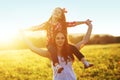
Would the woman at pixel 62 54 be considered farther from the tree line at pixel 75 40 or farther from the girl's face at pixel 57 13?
the tree line at pixel 75 40

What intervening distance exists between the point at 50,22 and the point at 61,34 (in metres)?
0.28

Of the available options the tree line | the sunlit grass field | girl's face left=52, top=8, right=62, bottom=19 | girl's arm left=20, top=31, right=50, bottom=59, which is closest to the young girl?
girl's face left=52, top=8, right=62, bottom=19

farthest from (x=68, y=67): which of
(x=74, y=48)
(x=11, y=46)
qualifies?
(x=11, y=46)

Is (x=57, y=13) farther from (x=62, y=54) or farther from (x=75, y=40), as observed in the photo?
(x=75, y=40)

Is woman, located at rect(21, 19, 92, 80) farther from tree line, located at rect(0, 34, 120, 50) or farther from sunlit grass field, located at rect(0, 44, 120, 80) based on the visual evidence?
tree line, located at rect(0, 34, 120, 50)

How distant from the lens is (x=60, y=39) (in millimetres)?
5965

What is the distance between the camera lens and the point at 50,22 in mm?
6039

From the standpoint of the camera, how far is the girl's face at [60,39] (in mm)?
5949

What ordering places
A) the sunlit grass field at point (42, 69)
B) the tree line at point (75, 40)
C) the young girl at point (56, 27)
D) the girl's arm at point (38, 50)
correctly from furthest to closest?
the tree line at point (75, 40), the sunlit grass field at point (42, 69), the girl's arm at point (38, 50), the young girl at point (56, 27)

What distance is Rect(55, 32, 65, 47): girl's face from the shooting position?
19.5ft

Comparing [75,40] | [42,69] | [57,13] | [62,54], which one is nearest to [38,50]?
[62,54]

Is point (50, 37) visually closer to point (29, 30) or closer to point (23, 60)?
point (29, 30)

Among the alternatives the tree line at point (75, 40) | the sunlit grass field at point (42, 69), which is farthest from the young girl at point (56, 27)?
the tree line at point (75, 40)

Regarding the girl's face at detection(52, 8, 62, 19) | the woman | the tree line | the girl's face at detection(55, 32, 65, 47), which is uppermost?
the girl's face at detection(52, 8, 62, 19)
